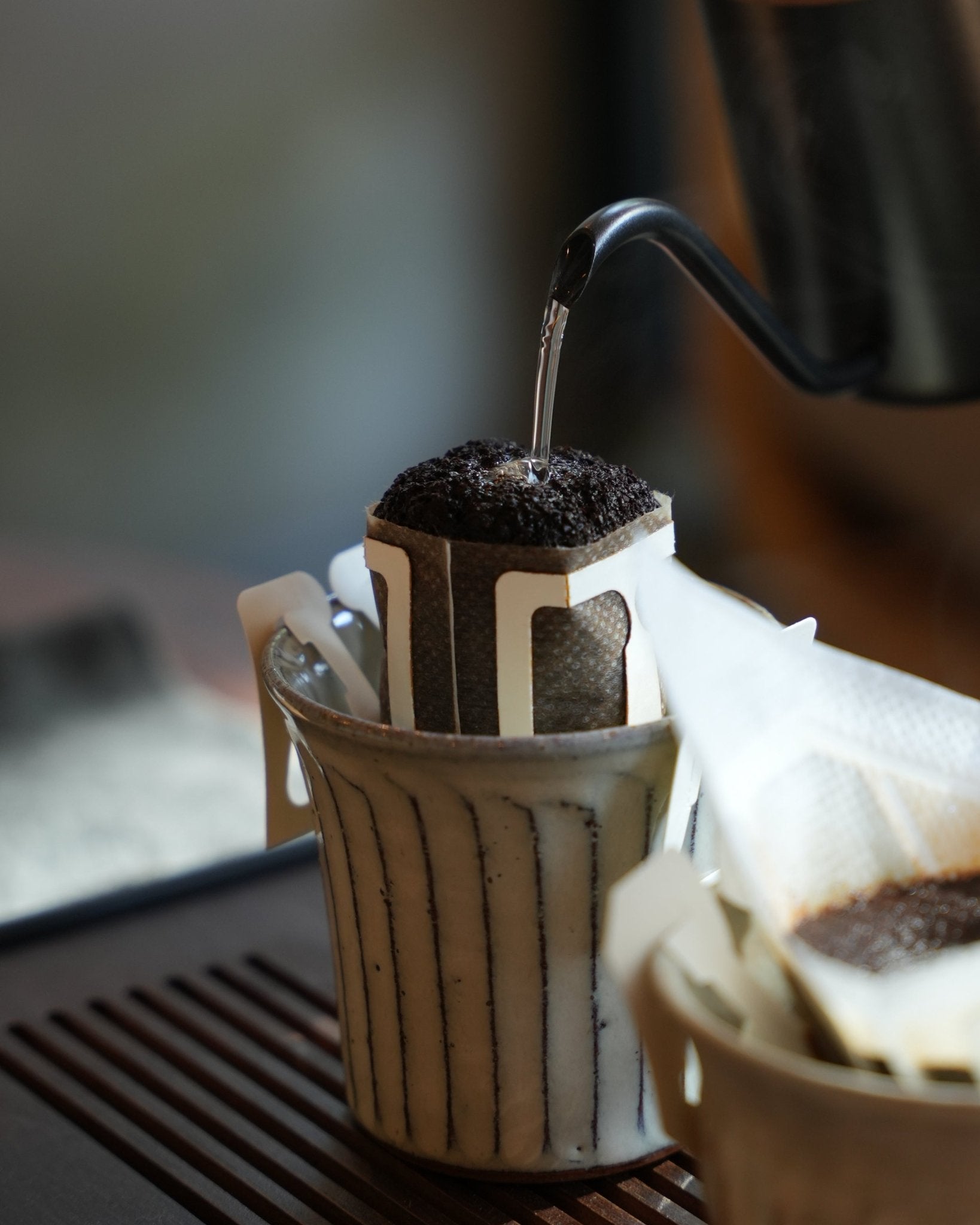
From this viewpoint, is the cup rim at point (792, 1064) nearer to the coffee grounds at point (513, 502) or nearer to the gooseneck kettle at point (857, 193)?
the coffee grounds at point (513, 502)

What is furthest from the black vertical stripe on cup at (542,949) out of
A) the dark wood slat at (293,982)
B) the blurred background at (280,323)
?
the blurred background at (280,323)

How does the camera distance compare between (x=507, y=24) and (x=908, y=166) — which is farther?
(x=507, y=24)

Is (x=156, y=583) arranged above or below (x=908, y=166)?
below

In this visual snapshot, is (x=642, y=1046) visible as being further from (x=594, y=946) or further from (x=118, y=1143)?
(x=118, y=1143)

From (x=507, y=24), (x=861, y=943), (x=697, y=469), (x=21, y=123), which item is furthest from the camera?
(x=697, y=469)

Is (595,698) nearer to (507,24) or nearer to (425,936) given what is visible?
(425,936)

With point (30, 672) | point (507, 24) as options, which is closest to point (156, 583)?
point (30, 672)

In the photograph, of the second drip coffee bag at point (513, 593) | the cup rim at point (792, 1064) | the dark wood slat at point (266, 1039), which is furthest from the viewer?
the dark wood slat at point (266, 1039)
